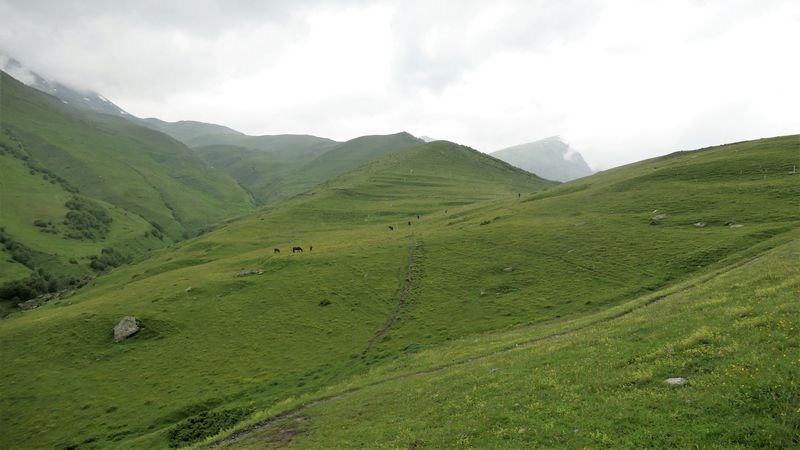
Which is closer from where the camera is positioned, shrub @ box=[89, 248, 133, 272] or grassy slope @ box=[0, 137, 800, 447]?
grassy slope @ box=[0, 137, 800, 447]

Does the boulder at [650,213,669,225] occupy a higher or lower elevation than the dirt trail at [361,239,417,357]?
higher

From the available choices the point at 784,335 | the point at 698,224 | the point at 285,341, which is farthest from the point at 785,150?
the point at 285,341

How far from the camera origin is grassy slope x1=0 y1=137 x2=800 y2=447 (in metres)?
44.9

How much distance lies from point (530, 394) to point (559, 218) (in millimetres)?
67601

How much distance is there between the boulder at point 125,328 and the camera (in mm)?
58594

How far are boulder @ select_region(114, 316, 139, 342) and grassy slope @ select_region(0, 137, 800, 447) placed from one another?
1.51 meters

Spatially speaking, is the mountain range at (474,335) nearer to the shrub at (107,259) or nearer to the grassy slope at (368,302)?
the grassy slope at (368,302)

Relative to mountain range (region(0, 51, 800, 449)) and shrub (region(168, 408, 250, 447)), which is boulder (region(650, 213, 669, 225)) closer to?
mountain range (region(0, 51, 800, 449))

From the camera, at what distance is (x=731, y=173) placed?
8106 centimetres

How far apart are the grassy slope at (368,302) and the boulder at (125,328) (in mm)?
1509

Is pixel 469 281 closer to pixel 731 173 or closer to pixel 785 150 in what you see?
pixel 731 173

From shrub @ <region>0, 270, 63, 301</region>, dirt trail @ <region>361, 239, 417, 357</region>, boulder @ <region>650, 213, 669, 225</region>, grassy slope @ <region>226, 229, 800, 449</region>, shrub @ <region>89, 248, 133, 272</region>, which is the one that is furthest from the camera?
shrub @ <region>89, 248, 133, 272</region>

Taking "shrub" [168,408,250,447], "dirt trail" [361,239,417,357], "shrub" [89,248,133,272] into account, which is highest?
"shrub" [89,248,133,272]

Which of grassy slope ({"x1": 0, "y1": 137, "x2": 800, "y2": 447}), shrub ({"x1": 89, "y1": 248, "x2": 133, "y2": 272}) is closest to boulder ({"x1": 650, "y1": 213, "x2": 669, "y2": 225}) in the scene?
grassy slope ({"x1": 0, "y1": 137, "x2": 800, "y2": 447})
